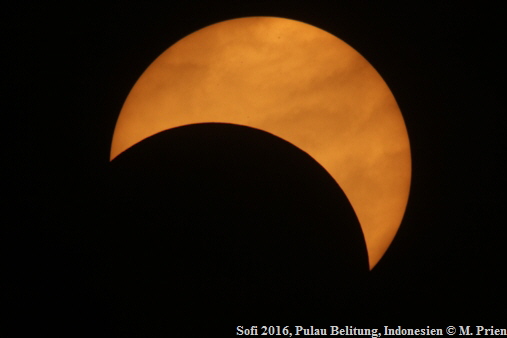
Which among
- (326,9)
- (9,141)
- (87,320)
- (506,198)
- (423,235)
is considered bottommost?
(87,320)

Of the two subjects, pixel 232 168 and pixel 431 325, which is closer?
pixel 232 168

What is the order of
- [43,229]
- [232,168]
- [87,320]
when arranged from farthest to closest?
[43,229] < [87,320] < [232,168]

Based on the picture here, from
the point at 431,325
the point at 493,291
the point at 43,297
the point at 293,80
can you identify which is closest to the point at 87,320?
the point at 43,297

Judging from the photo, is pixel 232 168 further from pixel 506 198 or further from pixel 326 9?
pixel 506 198

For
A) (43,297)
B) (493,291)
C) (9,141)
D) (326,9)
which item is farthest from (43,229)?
(493,291)

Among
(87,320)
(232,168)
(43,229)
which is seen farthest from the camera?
(43,229)

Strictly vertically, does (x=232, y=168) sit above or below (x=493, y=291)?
above

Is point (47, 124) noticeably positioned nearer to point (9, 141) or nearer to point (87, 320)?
point (9, 141)
